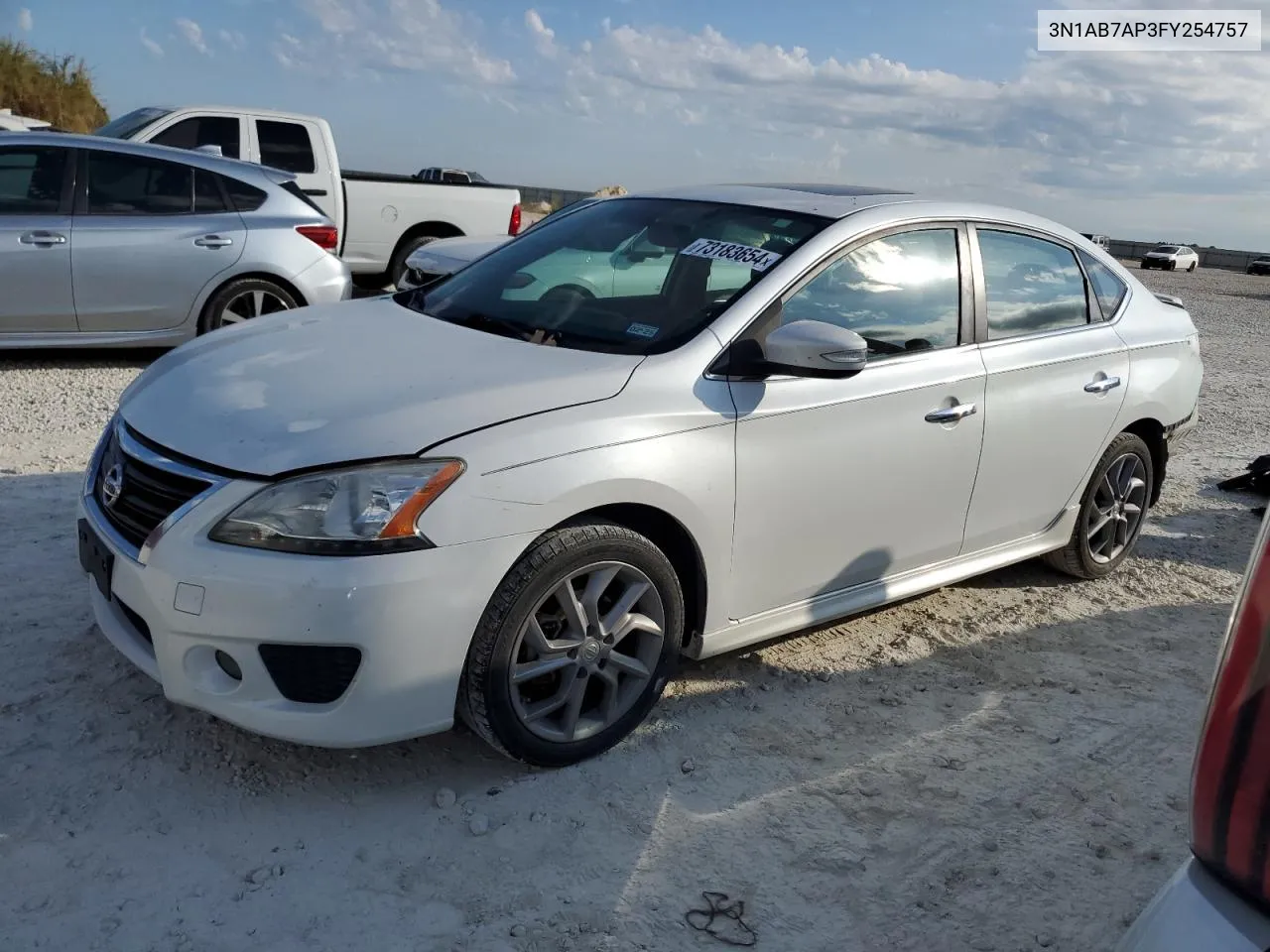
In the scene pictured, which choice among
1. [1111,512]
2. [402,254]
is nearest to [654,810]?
[1111,512]

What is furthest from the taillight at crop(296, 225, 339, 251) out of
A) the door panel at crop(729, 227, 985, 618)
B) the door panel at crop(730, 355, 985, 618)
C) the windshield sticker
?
the door panel at crop(730, 355, 985, 618)

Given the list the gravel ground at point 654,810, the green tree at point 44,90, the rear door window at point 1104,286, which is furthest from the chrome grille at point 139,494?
the green tree at point 44,90

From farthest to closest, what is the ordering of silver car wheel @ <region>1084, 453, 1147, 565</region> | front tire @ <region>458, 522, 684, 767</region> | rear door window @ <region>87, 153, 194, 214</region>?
rear door window @ <region>87, 153, 194, 214</region> < silver car wheel @ <region>1084, 453, 1147, 565</region> < front tire @ <region>458, 522, 684, 767</region>

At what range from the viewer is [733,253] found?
3.87 meters

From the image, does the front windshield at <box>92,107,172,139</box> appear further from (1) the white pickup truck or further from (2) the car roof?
(2) the car roof

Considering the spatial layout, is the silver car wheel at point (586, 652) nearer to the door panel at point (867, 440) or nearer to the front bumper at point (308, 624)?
the front bumper at point (308, 624)

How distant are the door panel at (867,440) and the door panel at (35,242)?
219 inches

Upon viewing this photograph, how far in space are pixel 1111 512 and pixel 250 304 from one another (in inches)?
228

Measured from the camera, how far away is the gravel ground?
271 cm

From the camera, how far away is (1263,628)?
4.34ft

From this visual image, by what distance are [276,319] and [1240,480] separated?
5.90m

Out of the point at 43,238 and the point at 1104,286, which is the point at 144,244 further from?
the point at 1104,286

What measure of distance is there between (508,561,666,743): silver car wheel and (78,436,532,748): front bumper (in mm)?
252

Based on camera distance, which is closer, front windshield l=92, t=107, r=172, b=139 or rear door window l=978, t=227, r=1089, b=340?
rear door window l=978, t=227, r=1089, b=340
